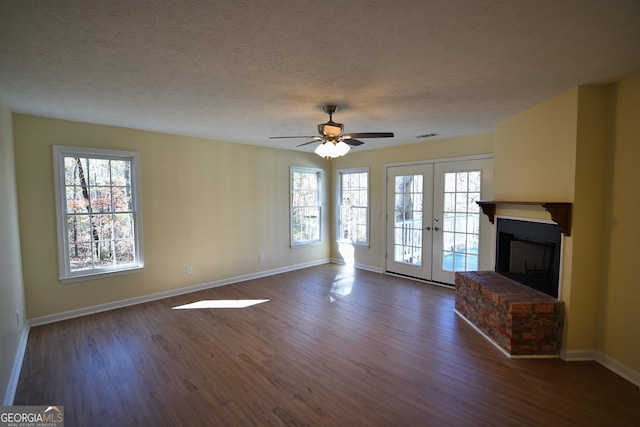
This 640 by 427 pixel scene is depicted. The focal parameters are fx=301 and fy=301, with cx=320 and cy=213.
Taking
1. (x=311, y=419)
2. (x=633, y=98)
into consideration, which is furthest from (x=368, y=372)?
(x=633, y=98)

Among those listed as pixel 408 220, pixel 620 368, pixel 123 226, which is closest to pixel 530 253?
pixel 620 368

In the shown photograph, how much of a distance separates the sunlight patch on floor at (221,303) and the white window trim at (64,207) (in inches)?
35.2

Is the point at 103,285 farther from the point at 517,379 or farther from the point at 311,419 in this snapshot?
the point at 517,379

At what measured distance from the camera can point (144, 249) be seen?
14.2ft

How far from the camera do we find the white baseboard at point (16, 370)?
220 centimetres

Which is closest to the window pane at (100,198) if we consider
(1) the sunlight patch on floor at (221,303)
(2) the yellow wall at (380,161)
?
(1) the sunlight patch on floor at (221,303)

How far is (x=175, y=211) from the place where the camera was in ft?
15.1

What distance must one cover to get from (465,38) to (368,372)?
2601mm

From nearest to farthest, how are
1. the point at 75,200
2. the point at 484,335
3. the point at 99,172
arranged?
the point at 484,335 → the point at 75,200 → the point at 99,172

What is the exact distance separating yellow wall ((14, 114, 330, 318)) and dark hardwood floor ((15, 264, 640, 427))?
529mm

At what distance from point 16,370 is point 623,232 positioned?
17.3 ft

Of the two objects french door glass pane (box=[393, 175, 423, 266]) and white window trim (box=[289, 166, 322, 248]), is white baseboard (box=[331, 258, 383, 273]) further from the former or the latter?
white window trim (box=[289, 166, 322, 248])

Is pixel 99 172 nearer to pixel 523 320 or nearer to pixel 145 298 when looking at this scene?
pixel 145 298

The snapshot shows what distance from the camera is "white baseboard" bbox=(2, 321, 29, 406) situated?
220cm
